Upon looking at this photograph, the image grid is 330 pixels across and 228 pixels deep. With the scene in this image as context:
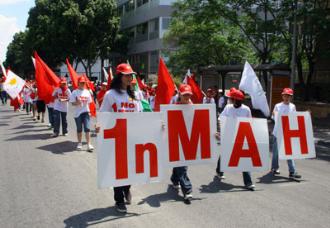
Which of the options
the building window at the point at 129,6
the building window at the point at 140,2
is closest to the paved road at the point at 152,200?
the building window at the point at 140,2

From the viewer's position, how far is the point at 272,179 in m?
8.23

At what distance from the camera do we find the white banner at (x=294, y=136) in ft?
27.1

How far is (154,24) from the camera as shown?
46656 mm

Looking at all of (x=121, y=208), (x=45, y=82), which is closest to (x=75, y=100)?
(x=45, y=82)

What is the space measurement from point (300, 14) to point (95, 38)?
2946 cm

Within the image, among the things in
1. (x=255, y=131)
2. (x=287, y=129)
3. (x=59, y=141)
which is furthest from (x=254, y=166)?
(x=59, y=141)

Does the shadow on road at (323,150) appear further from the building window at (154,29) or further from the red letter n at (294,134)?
the building window at (154,29)

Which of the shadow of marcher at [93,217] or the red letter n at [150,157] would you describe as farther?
the red letter n at [150,157]

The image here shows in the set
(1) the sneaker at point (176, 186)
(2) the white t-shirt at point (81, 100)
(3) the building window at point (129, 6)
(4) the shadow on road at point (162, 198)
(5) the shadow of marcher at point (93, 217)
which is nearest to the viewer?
(5) the shadow of marcher at point (93, 217)

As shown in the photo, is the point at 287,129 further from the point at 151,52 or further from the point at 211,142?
the point at 151,52

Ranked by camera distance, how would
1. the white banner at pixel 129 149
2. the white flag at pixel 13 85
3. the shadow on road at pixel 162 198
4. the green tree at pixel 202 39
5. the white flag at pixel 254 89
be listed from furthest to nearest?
the green tree at pixel 202 39 → the white flag at pixel 13 85 → the white flag at pixel 254 89 → the shadow on road at pixel 162 198 → the white banner at pixel 129 149

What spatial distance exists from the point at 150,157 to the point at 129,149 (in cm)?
33

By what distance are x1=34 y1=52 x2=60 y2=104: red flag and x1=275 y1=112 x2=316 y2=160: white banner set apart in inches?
309

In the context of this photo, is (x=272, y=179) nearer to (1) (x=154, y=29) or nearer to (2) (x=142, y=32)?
(1) (x=154, y=29)
